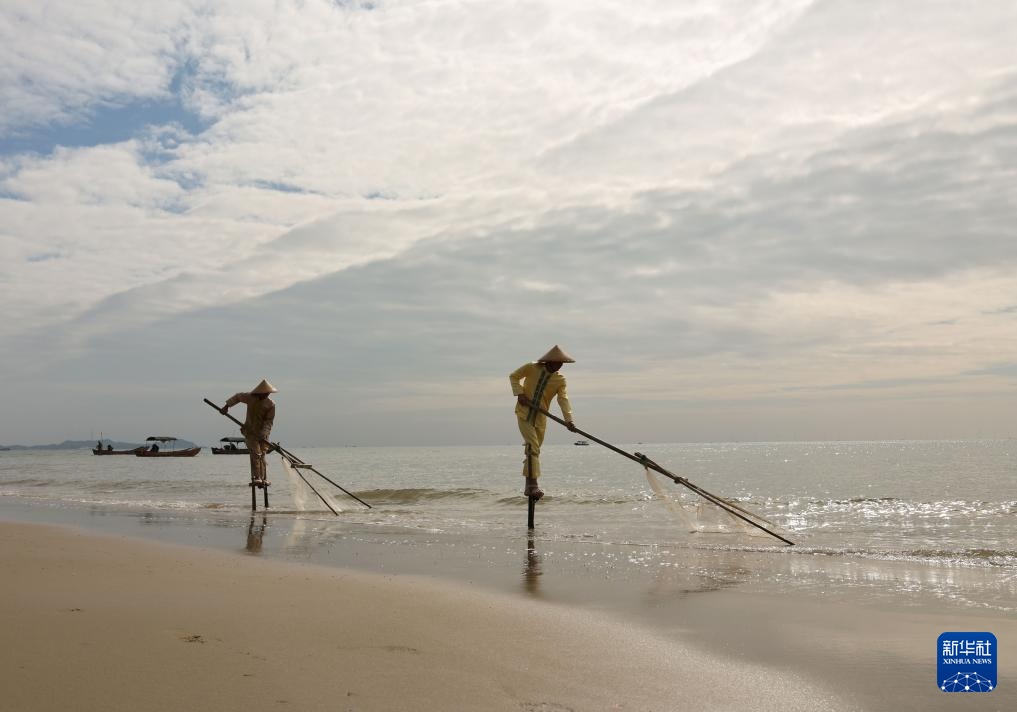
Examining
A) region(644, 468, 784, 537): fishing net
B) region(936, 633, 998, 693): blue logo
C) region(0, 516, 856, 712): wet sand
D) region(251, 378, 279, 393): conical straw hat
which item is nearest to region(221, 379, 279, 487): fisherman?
region(251, 378, 279, 393): conical straw hat

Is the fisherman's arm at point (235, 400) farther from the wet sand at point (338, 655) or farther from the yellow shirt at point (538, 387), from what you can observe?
the wet sand at point (338, 655)

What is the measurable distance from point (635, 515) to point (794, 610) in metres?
10.0

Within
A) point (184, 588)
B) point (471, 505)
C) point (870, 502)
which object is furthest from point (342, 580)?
point (870, 502)

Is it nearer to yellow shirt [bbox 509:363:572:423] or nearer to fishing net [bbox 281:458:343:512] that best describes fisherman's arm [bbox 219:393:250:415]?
fishing net [bbox 281:458:343:512]

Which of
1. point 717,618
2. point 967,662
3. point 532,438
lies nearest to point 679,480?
point 532,438

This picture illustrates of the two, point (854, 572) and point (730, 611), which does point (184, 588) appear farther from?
point (854, 572)

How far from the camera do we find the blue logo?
12.6 ft

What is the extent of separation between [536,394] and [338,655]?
24.3ft

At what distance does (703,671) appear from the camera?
398 cm

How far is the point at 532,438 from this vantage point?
1119 cm

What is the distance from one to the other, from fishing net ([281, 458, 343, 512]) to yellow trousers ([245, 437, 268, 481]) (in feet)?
1.72

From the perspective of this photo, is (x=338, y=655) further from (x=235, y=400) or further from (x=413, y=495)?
(x=413, y=495)

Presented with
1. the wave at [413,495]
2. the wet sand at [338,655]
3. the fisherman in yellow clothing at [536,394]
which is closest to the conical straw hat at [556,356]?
the fisherman in yellow clothing at [536,394]

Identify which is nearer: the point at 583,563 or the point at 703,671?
the point at 703,671
